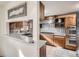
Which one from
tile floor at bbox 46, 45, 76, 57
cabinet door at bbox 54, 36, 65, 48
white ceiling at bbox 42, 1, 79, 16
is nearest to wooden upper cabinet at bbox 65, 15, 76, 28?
white ceiling at bbox 42, 1, 79, 16

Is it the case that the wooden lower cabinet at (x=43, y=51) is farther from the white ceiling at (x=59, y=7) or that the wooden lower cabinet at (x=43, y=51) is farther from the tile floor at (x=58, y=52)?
the white ceiling at (x=59, y=7)

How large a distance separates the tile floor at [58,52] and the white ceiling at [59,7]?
1.48 feet

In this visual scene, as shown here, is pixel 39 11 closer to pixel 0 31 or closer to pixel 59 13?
pixel 59 13

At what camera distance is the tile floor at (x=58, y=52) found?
151 cm

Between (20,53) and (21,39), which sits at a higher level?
(21,39)

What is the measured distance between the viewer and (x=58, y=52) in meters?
1.55

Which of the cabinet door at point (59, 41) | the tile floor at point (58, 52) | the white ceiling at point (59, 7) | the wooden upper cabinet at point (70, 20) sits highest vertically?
the white ceiling at point (59, 7)

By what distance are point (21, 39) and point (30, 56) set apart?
0.25 metres

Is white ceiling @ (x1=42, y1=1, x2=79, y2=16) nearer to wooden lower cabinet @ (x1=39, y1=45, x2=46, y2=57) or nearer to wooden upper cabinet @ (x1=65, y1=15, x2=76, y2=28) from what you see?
wooden upper cabinet @ (x1=65, y1=15, x2=76, y2=28)

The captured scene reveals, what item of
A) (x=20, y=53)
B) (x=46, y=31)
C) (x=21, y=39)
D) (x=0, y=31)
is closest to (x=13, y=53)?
(x=20, y=53)

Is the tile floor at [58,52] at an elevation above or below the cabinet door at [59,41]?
below

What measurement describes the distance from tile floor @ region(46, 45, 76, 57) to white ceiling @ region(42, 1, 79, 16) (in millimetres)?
450

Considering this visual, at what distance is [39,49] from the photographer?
1.58 m

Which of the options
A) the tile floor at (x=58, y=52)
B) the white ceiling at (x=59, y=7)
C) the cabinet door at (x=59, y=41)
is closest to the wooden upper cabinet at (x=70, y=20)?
the white ceiling at (x=59, y=7)
